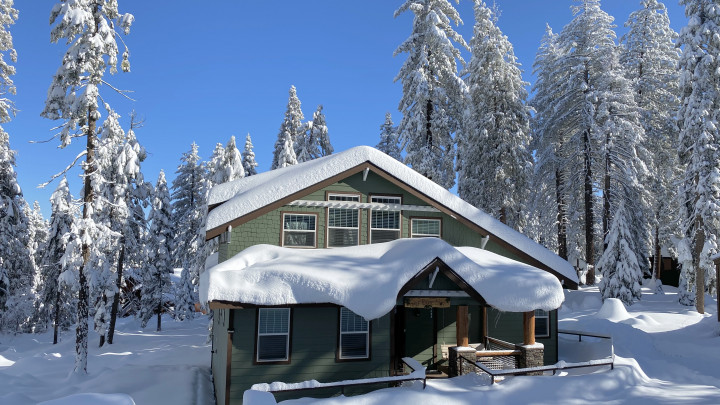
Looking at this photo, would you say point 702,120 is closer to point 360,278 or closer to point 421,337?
point 421,337

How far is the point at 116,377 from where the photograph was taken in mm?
14719

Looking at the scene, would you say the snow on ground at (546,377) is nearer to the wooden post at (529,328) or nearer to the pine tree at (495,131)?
the wooden post at (529,328)

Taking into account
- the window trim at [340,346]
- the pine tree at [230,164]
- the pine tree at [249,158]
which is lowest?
the window trim at [340,346]

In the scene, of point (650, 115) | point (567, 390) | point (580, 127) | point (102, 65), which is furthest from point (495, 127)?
point (102, 65)

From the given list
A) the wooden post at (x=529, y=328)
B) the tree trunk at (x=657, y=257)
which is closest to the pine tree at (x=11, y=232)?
the wooden post at (x=529, y=328)

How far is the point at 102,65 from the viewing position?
18.4m

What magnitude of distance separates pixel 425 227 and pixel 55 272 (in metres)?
A: 29.8

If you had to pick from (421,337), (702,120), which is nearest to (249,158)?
(421,337)

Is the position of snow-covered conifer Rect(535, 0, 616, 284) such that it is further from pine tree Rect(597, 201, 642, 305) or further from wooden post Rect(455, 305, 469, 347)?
wooden post Rect(455, 305, 469, 347)

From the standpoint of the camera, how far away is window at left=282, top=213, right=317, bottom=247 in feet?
49.6

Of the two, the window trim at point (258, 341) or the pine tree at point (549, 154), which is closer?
→ the window trim at point (258, 341)

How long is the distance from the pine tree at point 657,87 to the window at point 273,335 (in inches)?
1223

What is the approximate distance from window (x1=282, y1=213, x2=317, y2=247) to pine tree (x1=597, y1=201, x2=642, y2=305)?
20.4m

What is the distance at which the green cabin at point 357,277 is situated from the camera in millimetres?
11844
